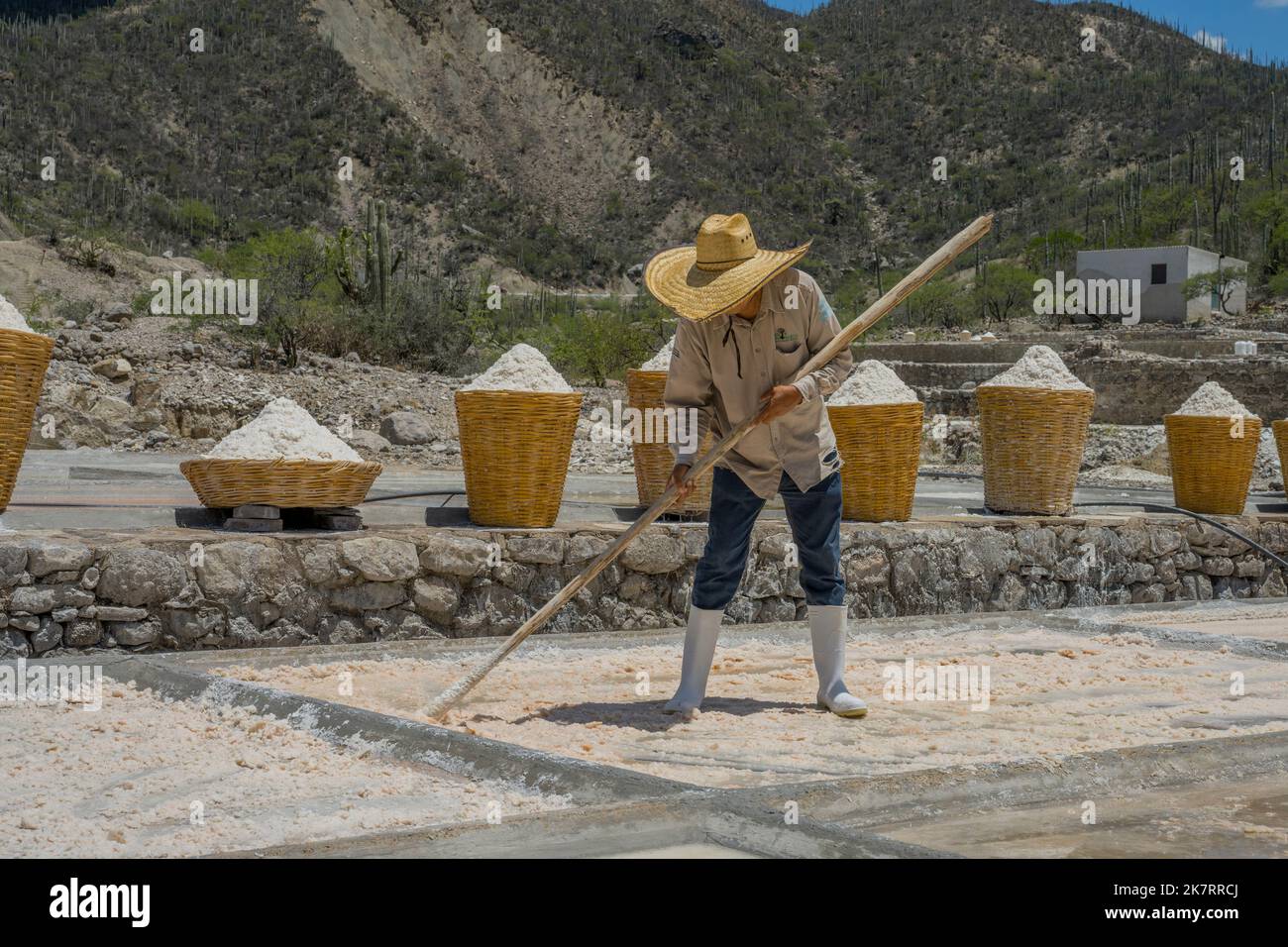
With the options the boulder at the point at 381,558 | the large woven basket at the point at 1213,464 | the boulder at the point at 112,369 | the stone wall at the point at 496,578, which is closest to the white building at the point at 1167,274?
the boulder at the point at 112,369

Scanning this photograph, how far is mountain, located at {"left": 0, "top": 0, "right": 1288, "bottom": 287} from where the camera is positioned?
42125 millimetres

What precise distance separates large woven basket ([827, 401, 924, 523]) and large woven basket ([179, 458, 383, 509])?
2.37 metres

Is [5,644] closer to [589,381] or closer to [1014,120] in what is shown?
[589,381]

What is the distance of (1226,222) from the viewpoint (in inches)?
1703

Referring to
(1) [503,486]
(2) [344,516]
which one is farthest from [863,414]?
(2) [344,516]

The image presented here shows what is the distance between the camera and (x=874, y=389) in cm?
636

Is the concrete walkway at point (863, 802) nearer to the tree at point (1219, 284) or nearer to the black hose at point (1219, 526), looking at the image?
the black hose at point (1219, 526)

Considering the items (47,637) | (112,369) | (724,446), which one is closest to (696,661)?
(724,446)

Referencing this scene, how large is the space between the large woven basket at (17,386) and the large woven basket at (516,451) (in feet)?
5.02

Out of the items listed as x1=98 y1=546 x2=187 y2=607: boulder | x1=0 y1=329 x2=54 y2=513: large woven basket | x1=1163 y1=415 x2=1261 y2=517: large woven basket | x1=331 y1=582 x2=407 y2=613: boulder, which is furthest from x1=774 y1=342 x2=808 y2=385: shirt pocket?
x1=1163 y1=415 x2=1261 y2=517: large woven basket

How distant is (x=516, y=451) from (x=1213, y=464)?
435 cm

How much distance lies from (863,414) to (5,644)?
3726 mm

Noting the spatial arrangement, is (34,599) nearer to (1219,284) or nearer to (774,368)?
(774,368)
